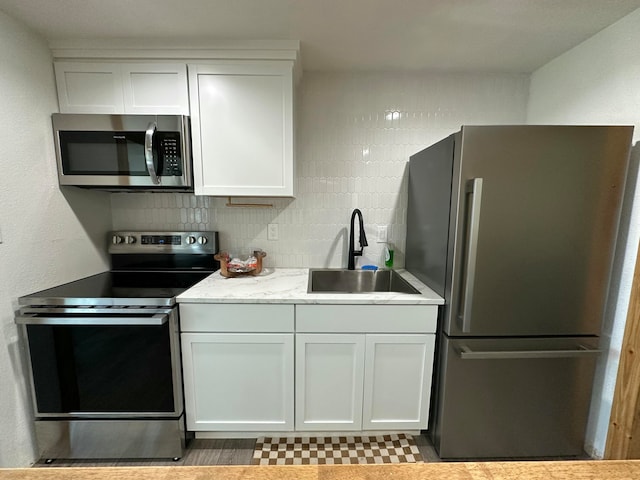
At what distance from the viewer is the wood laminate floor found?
1.46m

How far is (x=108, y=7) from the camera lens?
1285 mm

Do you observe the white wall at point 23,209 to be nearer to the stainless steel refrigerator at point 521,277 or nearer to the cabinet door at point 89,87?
the cabinet door at point 89,87

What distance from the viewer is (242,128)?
1619mm

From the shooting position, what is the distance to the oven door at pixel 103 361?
52.5 inches

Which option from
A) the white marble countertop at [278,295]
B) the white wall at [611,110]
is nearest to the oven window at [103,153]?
the white marble countertop at [278,295]

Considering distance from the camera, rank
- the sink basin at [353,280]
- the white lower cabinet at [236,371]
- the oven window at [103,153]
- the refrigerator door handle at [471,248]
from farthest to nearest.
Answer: the sink basin at [353,280]
the oven window at [103,153]
the white lower cabinet at [236,371]
the refrigerator door handle at [471,248]

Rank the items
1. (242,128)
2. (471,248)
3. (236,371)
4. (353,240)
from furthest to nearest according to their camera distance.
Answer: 1. (353,240)
2. (242,128)
3. (236,371)
4. (471,248)

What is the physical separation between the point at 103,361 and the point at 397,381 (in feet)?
4.95

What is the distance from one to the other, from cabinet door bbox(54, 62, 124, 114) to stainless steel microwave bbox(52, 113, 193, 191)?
0.08m

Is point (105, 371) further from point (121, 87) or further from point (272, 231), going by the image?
point (121, 87)

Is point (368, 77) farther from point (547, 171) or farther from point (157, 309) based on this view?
point (157, 309)

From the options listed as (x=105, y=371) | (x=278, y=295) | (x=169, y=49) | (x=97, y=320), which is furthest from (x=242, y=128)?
(x=105, y=371)

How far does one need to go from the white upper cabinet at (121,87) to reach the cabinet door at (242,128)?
0.10 meters

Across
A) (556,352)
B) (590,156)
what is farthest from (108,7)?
(556,352)
